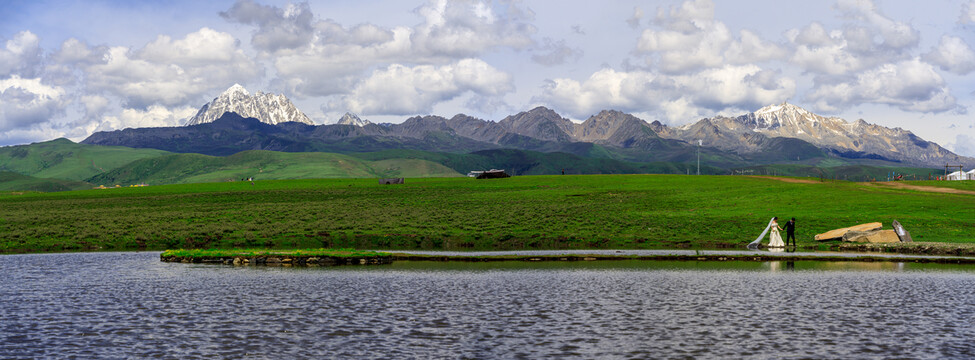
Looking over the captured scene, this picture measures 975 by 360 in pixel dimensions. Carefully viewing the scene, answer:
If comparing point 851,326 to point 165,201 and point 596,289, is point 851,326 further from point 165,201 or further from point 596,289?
point 165,201

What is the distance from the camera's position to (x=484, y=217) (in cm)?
9744

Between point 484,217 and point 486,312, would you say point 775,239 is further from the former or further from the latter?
point 486,312

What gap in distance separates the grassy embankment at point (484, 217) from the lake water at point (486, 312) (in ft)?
78.5

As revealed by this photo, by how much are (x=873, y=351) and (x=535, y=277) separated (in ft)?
→ 85.8

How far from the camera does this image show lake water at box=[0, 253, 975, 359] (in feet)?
84.7

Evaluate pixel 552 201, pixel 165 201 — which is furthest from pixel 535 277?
pixel 165 201

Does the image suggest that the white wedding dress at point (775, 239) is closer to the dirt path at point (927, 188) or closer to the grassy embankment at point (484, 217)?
the grassy embankment at point (484, 217)

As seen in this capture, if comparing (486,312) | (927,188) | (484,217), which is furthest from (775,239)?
(927,188)

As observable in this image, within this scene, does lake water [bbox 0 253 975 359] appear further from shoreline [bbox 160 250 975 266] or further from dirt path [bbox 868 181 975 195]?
Answer: dirt path [bbox 868 181 975 195]

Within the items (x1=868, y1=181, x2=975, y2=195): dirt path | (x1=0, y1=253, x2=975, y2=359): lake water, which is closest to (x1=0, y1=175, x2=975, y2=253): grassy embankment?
(x1=868, y1=181, x2=975, y2=195): dirt path

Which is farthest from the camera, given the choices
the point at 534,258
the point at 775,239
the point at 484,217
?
the point at 484,217

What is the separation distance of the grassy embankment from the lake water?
23915mm

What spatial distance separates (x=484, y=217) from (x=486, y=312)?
63542 mm

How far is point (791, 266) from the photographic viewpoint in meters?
56.2
